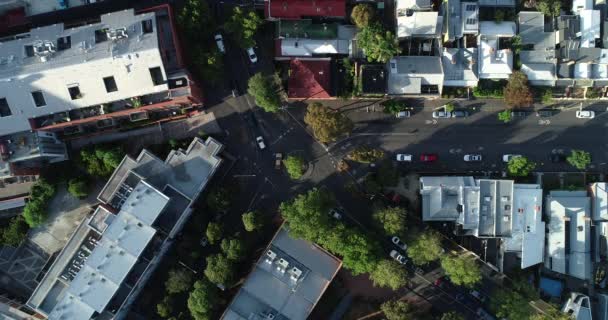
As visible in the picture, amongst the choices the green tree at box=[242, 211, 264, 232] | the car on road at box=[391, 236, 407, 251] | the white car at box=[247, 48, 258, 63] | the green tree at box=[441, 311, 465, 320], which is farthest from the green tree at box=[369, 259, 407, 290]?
the white car at box=[247, 48, 258, 63]

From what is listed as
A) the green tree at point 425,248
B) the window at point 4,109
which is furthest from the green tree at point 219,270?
the window at point 4,109

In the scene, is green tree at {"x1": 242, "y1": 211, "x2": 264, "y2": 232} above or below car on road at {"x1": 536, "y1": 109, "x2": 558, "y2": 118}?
below

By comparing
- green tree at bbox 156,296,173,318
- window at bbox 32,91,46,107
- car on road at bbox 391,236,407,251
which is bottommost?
green tree at bbox 156,296,173,318

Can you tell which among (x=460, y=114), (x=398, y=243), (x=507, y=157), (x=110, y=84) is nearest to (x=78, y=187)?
(x=110, y=84)

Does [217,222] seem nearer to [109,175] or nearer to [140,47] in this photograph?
[109,175]

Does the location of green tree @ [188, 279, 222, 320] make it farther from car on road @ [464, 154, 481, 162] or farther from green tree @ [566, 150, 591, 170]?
green tree @ [566, 150, 591, 170]

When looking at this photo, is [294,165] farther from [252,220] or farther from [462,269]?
[462,269]
